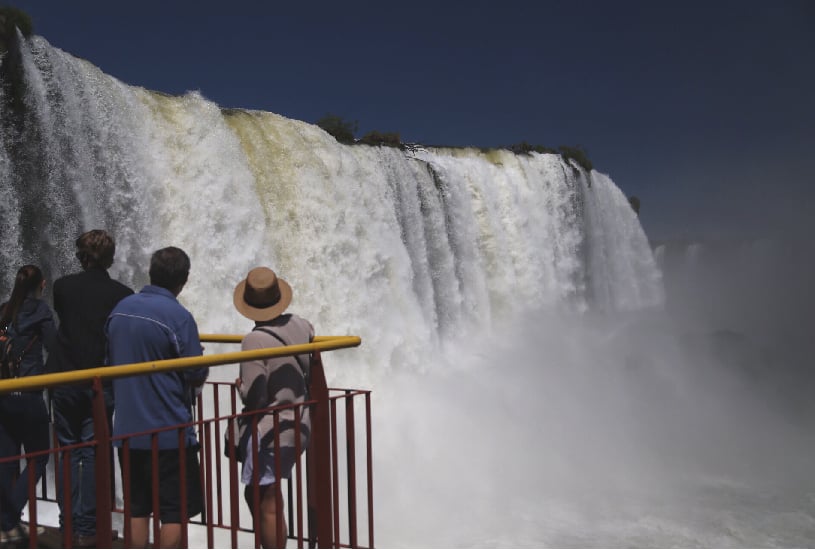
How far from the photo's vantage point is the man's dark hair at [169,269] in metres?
3.26

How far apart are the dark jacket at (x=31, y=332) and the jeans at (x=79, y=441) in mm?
729

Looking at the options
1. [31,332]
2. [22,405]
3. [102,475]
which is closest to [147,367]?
[102,475]

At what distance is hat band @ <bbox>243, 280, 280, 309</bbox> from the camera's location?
11.6 feet

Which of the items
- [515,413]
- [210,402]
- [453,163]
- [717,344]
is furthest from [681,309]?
[210,402]

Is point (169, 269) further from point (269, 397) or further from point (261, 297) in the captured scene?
point (269, 397)

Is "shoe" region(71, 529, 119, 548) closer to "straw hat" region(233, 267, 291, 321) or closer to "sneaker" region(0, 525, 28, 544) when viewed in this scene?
"sneaker" region(0, 525, 28, 544)

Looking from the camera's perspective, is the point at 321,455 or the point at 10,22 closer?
the point at 321,455

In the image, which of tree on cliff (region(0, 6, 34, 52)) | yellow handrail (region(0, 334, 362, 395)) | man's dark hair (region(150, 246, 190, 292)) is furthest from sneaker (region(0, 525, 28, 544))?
tree on cliff (region(0, 6, 34, 52))

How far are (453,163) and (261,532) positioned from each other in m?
14.8

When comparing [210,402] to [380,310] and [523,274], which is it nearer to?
[380,310]

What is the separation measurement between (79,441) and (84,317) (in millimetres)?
556

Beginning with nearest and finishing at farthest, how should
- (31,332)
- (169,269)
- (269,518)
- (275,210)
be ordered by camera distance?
(169,269) < (269,518) < (31,332) < (275,210)

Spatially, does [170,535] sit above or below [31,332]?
below

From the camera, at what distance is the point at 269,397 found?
3459 millimetres
